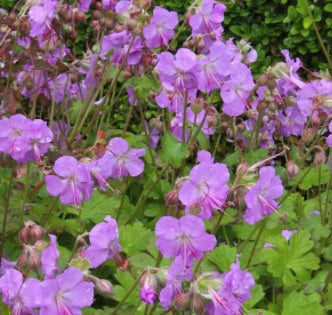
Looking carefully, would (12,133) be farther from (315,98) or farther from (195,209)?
(315,98)

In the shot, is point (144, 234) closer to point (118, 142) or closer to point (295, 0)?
point (118, 142)

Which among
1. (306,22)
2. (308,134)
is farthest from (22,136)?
(306,22)

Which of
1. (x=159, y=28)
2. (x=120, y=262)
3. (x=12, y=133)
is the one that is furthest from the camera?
(x=159, y=28)

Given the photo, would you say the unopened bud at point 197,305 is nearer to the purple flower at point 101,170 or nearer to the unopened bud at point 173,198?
the unopened bud at point 173,198

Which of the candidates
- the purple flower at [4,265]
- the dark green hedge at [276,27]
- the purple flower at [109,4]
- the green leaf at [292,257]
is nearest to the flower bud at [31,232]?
the purple flower at [4,265]

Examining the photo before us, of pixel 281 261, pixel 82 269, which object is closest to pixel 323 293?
pixel 281 261
